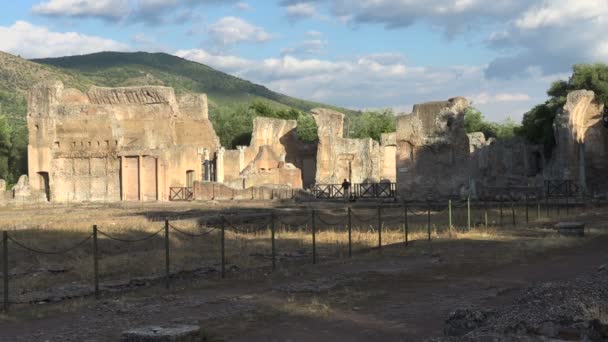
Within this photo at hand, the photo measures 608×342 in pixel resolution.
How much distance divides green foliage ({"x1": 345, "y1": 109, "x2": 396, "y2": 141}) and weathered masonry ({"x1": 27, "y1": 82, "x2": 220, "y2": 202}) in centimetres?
3224

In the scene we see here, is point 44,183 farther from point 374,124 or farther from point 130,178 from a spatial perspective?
point 374,124

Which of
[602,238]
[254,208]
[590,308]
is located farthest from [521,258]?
[254,208]

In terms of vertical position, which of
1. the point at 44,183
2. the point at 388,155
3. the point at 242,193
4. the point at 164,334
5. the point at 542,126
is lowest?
the point at 164,334

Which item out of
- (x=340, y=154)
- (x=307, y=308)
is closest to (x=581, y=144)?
(x=340, y=154)

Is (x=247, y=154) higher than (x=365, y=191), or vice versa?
(x=247, y=154)

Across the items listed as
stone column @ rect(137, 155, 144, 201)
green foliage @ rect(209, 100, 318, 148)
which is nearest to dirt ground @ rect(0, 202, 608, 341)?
stone column @ rect(137, 155, 144, 201)

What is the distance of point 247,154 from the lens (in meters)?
55.2

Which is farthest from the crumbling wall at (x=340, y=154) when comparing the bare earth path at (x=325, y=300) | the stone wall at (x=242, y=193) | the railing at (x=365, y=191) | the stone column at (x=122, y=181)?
the bare earth path at (x=325, y=300)

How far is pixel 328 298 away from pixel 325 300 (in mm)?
187

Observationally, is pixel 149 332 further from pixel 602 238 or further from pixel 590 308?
pixel 602 238

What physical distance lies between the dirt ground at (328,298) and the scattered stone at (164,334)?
257mm

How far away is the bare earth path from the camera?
28.7ft

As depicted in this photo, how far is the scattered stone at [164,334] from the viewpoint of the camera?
7.80 metres

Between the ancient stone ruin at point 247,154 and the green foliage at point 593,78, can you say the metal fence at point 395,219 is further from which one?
the green foliage at point 593,78
